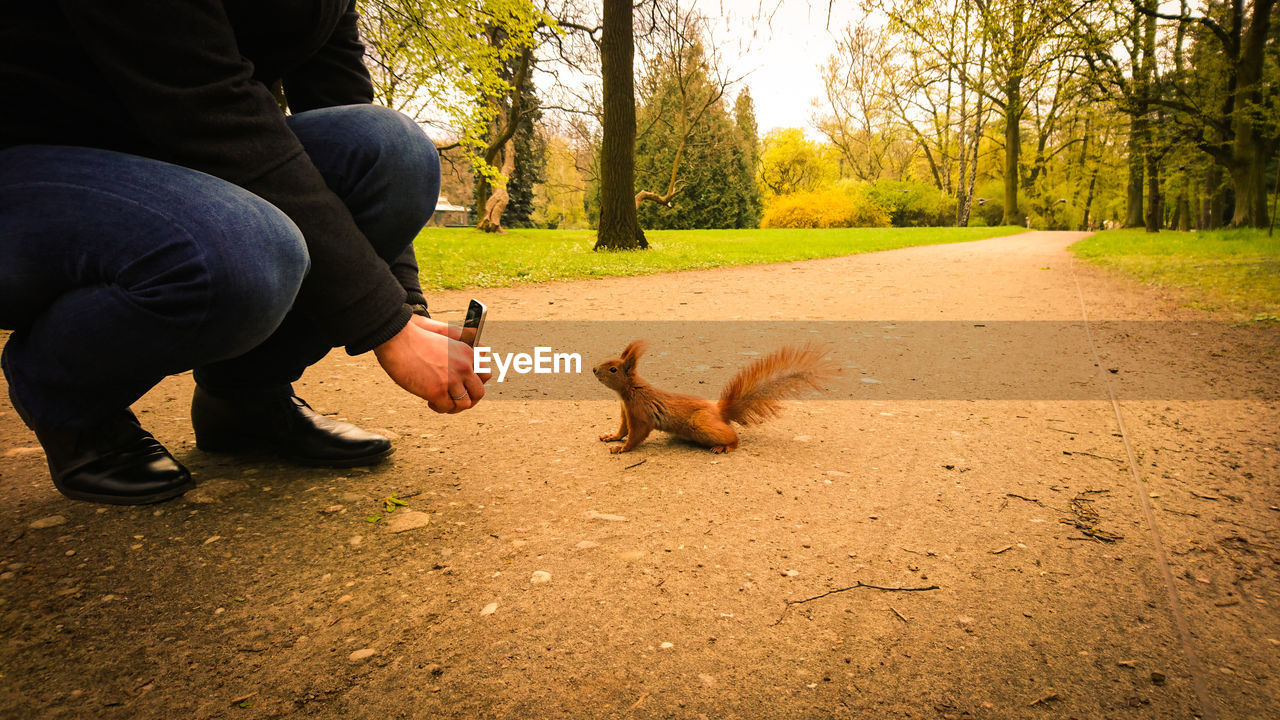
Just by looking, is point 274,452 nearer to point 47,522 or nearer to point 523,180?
point 47,522

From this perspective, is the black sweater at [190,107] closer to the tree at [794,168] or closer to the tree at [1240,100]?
the tree at [1240,100]

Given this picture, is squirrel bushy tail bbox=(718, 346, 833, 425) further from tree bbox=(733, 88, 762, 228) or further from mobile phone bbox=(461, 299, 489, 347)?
tree bbox=(733, 88, 762, 228)

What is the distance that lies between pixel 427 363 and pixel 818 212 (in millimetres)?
35541

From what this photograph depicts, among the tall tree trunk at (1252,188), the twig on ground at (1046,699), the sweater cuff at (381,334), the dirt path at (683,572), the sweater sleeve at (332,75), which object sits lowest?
the twig on ground at (1046,699)

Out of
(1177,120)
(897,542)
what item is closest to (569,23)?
(1177,120)

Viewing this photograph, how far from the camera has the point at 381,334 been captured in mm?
1256

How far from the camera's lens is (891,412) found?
2488 mm

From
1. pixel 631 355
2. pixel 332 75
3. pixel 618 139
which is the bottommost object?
pixel 631 355

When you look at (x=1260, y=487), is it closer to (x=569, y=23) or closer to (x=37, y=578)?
(x=37, y=578)

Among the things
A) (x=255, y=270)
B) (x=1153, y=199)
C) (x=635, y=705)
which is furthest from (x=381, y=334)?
(x=1153, y=199)

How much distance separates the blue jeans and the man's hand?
0.77 ft

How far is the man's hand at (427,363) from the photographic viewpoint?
1283 millimetres

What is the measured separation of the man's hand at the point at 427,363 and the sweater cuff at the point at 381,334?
0.04 feet

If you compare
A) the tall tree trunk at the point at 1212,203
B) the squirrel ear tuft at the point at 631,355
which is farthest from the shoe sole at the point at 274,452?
the tall tree trunk at the point at 1212,203
